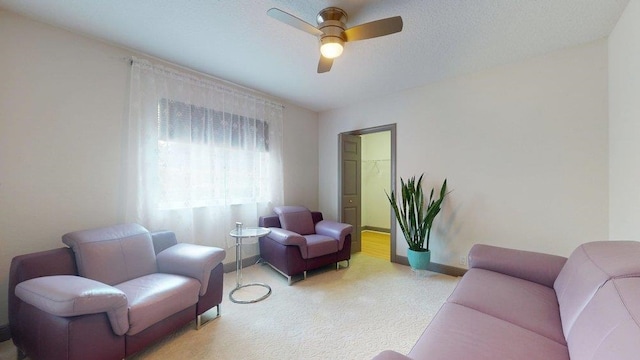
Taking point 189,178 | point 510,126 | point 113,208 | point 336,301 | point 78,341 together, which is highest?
point 510,126

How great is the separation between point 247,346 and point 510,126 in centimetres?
338

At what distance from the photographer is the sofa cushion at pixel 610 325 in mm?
727

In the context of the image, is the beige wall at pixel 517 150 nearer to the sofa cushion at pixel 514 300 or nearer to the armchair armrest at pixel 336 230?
the armchair armrest at pixel 336 230

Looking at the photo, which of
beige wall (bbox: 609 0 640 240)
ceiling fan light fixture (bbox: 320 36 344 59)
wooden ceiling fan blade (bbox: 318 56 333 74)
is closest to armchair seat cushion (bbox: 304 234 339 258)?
wooden ceiling fan blade (bbox: 318 56 333 74)

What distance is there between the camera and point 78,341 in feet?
4.39

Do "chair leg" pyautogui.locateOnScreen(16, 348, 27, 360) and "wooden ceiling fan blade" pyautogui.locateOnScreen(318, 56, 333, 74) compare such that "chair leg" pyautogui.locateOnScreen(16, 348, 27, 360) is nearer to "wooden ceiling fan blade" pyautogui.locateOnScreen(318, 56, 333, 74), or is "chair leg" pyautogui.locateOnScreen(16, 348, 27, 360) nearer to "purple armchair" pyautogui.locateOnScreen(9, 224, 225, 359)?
"purple armchair" pyautogui.locateOnScreen(9, 224, 225, 359)

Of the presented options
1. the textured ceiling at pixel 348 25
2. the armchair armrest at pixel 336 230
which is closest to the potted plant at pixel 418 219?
the armchair armrest at pixel 336 230

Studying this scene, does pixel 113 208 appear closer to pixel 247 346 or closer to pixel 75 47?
pixel 75 47

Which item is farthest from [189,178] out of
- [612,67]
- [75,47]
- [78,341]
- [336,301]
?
[612,67]

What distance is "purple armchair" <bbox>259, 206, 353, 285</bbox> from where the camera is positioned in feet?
9.53

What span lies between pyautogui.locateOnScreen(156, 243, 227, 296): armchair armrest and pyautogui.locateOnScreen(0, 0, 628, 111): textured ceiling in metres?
1.92

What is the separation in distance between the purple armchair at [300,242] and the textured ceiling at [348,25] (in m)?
1.90

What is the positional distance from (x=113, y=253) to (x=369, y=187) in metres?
5.02

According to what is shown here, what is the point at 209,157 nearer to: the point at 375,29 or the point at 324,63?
the point at 324,63
